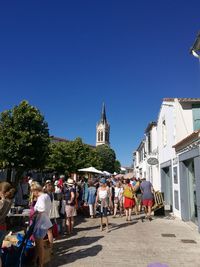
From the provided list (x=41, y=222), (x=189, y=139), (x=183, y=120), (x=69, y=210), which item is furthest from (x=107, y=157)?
(x=41, y=222)

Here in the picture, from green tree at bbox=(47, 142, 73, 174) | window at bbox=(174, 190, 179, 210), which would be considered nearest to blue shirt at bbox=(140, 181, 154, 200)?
window at bbox=(174, 190, 179, 210)

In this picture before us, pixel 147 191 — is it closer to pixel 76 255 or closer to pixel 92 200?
pixel 92 200

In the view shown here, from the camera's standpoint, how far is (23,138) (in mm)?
18688

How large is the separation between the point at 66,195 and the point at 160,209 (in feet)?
19.4

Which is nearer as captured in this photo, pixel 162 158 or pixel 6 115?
pixel 162 158

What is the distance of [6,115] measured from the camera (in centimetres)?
1956

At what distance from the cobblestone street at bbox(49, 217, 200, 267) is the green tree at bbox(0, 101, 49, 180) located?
29.9 feet

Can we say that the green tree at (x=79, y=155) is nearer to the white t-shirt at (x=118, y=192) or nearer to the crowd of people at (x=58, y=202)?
the white t-shirt at (x=118, y=192)

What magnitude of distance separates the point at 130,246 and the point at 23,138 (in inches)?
497

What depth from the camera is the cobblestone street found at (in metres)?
6.35

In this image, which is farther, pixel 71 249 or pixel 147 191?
pixel 147 191

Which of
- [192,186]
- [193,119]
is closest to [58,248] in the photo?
[192,186]

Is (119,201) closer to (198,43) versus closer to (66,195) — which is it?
(66,195)

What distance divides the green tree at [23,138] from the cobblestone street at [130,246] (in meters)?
9.12
